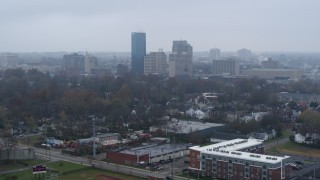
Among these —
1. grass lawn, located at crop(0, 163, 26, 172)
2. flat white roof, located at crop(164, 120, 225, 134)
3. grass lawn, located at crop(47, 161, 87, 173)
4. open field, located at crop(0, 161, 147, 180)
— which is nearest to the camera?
open field, located at crop(0, 161, 147, 180)

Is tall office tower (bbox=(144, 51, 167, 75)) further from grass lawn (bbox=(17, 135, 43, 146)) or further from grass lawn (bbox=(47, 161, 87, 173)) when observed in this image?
grass lawn (bbox=(47, 161, 87, 173))

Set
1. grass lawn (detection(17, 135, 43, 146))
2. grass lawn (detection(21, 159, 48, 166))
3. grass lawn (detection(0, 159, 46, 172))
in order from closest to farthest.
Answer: grass lawn (detection(0, 159, 46, 172)) < grass lawn (detection(21, 159, 48, 166)) < grass lawn (detection(17, 135, 43, 146))

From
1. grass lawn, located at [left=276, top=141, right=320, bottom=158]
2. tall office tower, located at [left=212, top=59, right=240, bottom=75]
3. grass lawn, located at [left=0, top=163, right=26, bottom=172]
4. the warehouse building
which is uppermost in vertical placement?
tall office tower, located at [left=212, top=59, right=240, bottom=75]

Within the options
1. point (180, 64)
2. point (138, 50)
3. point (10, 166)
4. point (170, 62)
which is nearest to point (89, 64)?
point (138, 50)

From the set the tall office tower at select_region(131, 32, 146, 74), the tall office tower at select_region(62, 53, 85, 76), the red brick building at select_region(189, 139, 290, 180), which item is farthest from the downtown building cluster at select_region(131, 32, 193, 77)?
the red brick building at select_region(189, 139, 290, 180)

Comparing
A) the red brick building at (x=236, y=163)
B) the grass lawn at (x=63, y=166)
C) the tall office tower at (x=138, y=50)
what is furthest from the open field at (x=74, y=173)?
the tall office tower at (x=138, y=50)

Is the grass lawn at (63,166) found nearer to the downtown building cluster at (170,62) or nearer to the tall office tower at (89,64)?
the downtown building cluster at (170,62)

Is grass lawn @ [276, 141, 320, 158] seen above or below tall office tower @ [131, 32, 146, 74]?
below

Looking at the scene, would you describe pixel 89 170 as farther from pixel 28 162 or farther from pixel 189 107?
pixel 189 107
